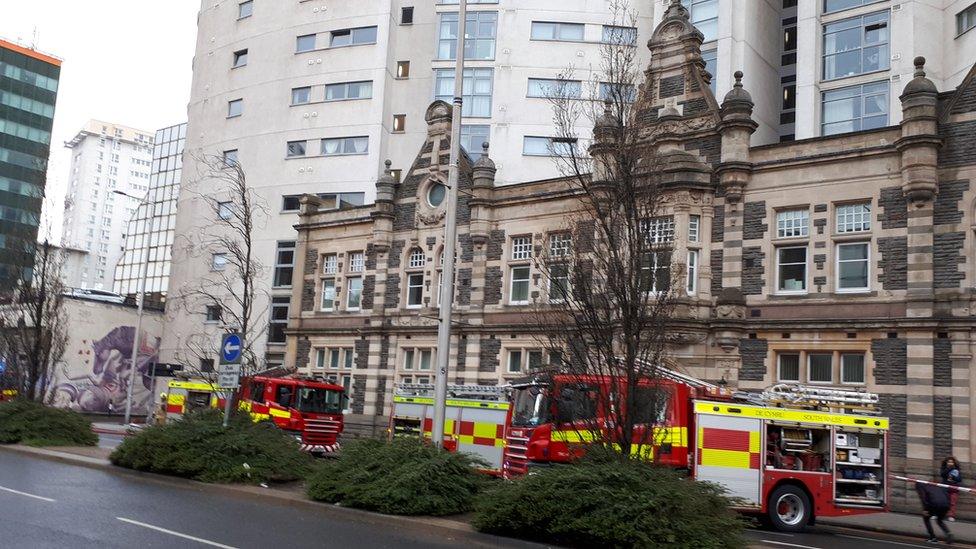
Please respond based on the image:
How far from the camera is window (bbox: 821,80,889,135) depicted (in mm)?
43562

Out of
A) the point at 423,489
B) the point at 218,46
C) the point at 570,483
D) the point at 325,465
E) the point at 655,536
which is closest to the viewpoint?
the point at 655,536

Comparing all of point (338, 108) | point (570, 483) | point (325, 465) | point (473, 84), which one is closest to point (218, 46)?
point (338, 108)

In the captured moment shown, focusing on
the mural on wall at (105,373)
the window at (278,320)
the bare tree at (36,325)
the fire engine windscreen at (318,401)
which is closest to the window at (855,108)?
the fire engine windscreen at (318,401)

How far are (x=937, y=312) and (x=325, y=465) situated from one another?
15.7 m

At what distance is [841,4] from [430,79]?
22.8 metres

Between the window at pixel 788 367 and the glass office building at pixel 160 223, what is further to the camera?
the glass office building at pixel 160 223

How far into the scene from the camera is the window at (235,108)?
55.4 meters

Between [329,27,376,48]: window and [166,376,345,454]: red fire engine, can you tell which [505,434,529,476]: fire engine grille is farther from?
[329,27,376,48]: window

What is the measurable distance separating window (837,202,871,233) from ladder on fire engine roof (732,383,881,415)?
262 inches

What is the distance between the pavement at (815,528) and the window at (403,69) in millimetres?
33804

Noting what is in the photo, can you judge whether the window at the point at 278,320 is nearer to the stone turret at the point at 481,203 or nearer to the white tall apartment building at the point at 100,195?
the stone turret at the point at 481,203

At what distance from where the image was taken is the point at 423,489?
14.4 m

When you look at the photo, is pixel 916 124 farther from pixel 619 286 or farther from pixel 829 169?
pixel 619 286

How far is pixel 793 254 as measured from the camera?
2502 cm
